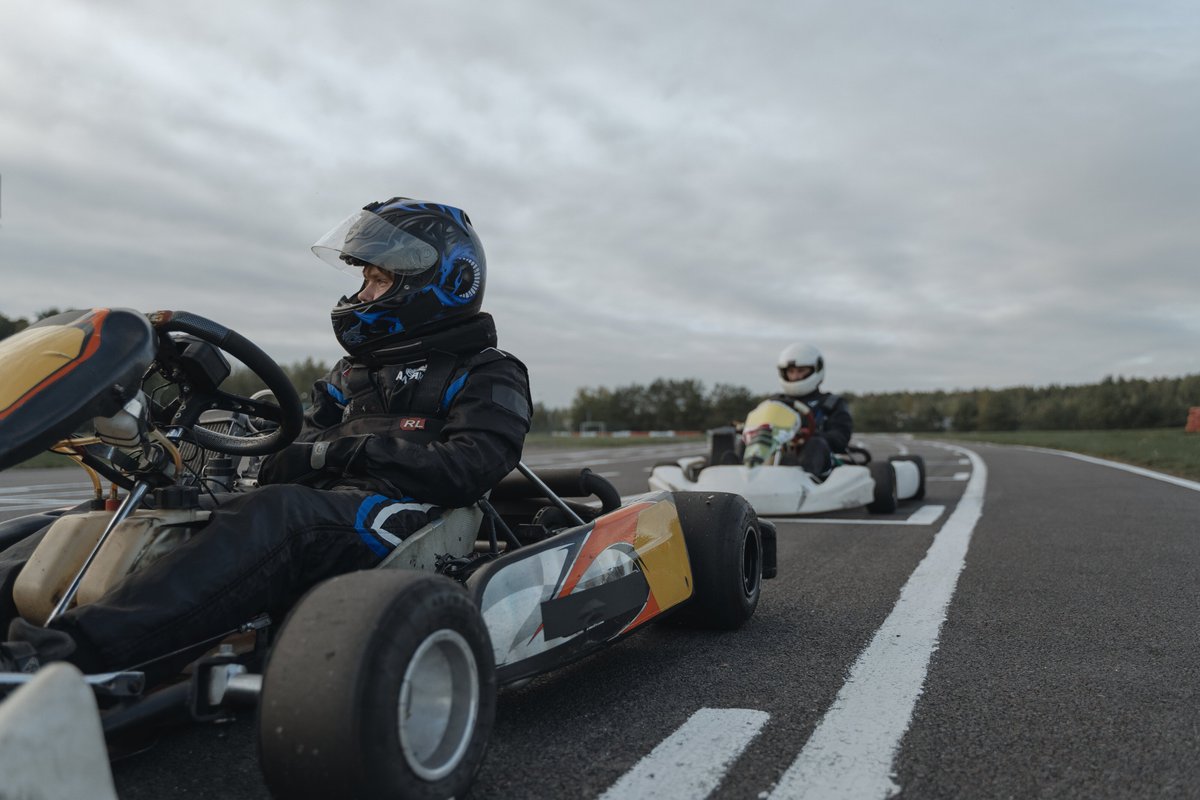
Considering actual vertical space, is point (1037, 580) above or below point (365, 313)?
below

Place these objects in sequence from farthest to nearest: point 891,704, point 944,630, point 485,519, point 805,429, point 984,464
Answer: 1. point 984,464
2. point 805,429
3. point 944,630
4. point 485,519
5. point 891,704

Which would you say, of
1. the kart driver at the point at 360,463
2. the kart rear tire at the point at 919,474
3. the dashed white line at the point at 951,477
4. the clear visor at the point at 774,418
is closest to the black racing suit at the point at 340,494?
the kart driver at the point at 360,463

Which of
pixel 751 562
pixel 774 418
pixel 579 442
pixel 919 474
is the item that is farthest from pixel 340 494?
pixel 579 442

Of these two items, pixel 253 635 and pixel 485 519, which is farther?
pixel 485 519

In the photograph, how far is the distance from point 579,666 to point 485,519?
596 mm

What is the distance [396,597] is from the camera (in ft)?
6.04

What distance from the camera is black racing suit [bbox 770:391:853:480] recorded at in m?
8.41

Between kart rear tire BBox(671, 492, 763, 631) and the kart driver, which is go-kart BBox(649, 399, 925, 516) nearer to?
kart rear tire BBox(671, 492, 763, 631)

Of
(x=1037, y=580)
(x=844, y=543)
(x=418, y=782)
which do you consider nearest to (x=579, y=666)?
(x=418, y=782)

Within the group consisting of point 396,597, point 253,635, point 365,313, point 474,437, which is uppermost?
point 365,313

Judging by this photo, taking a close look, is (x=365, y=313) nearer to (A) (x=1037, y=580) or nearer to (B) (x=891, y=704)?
(B) (x=891, y=704)

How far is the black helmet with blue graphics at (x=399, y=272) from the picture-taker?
10.1 ft

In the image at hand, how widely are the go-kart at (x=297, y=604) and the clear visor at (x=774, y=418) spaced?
594cm

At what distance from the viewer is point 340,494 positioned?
248 centimetres
